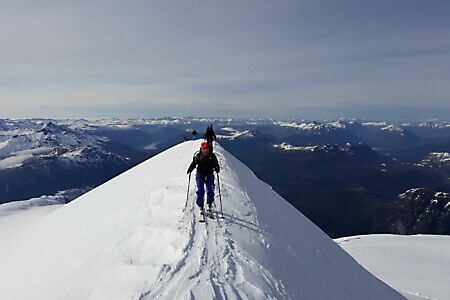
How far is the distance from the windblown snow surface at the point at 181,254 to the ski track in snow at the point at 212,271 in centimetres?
3

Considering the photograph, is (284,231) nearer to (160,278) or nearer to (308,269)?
(308,269)

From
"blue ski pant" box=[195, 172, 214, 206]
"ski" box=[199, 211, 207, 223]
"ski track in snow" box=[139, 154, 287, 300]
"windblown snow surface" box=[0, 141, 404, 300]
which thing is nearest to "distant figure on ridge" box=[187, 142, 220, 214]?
"blue ski pant" box=[195, 172, 214, 206]

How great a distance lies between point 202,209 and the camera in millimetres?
14648

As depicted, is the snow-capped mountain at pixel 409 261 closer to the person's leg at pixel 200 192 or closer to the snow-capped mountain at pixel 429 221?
the person's leg at pixel 200 192

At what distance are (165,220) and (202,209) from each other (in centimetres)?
153

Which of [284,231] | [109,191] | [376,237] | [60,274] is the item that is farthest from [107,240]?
[376,237]

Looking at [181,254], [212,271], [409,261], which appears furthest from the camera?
[409,261]

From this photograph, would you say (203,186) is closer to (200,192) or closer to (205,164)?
(200,192)

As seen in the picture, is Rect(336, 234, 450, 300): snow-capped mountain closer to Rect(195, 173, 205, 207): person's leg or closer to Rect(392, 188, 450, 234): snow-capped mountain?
Rect(195, 173, 205, 207): person's leg

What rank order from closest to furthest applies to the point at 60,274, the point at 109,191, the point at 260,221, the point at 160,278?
the point at 160,278 < the point at 60,274 < the point at 260,221 < the point at 109,191

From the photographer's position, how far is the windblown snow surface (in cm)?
1087

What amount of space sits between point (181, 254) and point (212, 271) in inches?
49.4

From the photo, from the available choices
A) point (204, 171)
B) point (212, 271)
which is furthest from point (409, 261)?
point (212, 271)

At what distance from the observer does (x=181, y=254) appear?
38.6 ft
